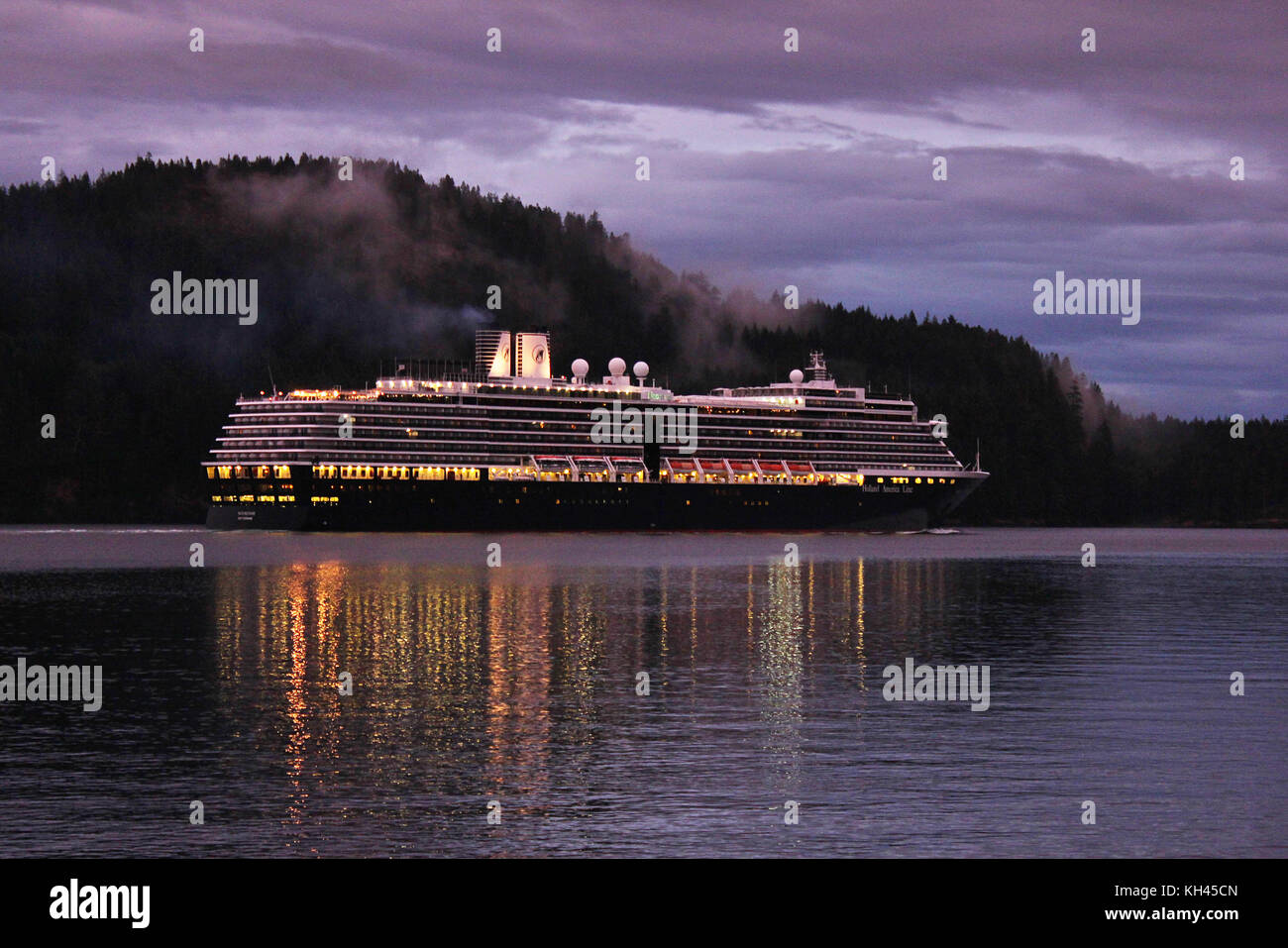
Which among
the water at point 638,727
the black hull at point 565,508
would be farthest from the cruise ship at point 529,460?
the water at point 638,727

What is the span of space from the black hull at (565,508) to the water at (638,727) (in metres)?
90.3

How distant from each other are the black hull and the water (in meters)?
90.3

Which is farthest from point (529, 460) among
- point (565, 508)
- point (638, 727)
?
point (638, 727)

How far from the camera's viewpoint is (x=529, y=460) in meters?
181

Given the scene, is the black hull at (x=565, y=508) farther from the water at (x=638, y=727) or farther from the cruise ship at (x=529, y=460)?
the water at (x=638, y=727)

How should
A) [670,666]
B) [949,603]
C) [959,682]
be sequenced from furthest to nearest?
1. [949,603]
2. [670,666]
3. [959,682]

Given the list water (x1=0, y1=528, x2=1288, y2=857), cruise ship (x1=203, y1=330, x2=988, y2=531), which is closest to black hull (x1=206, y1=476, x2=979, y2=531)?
cruise ship (x1=203, y1=330, x2=988, y2=531)

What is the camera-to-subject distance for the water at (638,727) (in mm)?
26391

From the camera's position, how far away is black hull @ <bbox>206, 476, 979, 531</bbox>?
170875mm

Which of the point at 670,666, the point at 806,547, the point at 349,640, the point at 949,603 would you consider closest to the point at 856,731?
the point at 670,666

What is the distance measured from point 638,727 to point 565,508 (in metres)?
143

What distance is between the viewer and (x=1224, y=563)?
5005 inches
